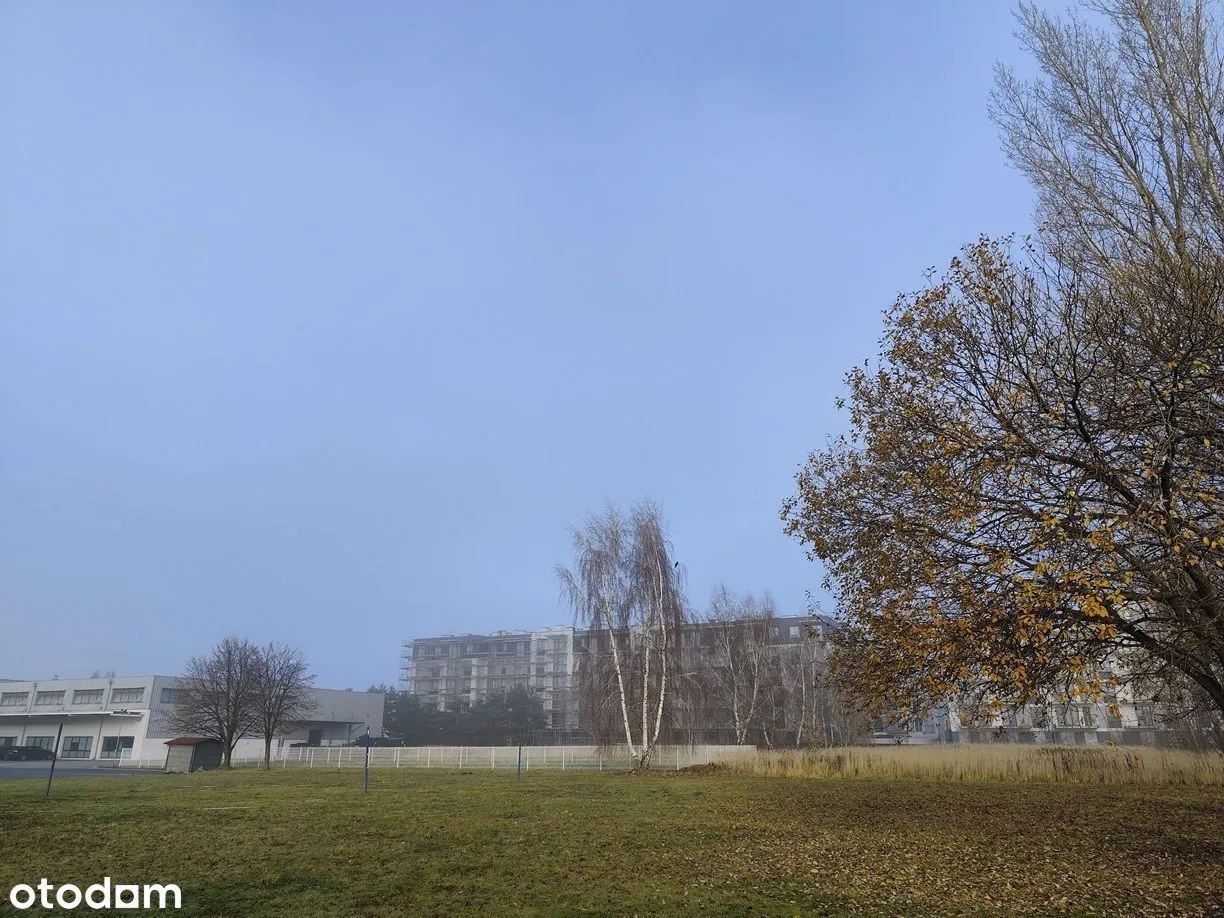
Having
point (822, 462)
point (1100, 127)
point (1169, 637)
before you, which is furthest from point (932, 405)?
point (1100, 127)

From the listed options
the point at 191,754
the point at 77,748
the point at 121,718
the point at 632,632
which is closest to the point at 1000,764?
the point at 632,632

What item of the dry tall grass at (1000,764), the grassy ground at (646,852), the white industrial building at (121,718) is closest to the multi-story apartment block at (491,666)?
the white industrial building at (121,718)

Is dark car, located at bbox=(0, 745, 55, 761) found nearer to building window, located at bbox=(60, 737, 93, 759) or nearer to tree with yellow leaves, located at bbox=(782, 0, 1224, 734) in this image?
building window, located at bbox=(60, 737, 93, 759)

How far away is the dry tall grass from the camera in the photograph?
2391 centimetres

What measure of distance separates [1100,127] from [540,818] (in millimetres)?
16158

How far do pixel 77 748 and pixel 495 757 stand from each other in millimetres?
47950

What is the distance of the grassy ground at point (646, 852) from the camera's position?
8.85m

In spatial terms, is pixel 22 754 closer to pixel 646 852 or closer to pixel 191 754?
pixel 191 754

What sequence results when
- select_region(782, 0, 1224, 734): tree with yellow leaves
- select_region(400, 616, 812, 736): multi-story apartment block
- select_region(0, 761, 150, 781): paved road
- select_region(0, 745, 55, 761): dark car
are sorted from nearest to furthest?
1. select_region(782, 0, 1224, 734): tree with yellow leaves
2. select_region(0, 761, 150, 781): paved road
3. select_region(0, 745, 55, 761): dark car
4. select_region(400, 616, 812, 736): multi-story apartment block

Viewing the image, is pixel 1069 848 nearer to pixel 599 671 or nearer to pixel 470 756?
pixel 599 671

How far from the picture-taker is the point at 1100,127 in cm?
1153

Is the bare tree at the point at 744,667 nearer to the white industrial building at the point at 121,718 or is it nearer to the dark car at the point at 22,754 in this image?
the white industrial building at the point at 121,718
